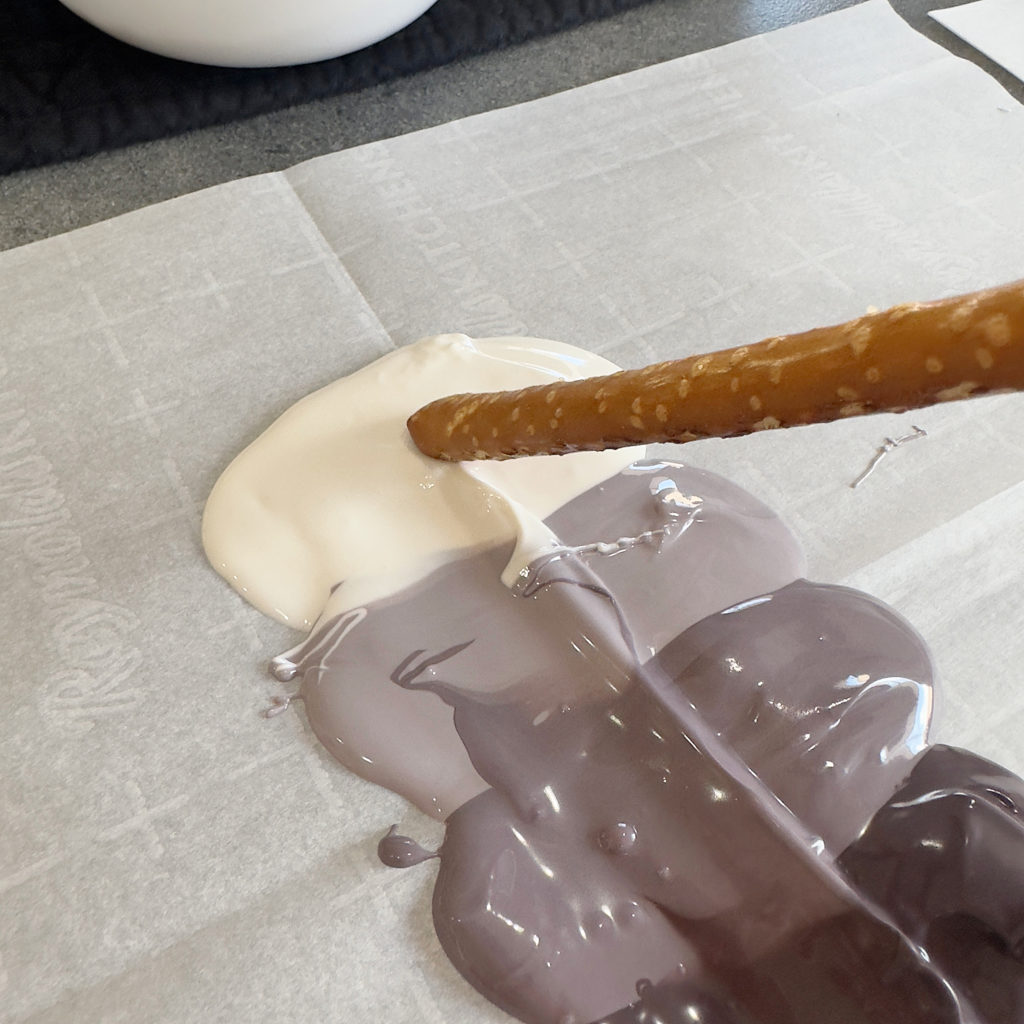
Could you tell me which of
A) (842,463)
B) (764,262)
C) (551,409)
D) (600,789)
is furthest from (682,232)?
(600,789)

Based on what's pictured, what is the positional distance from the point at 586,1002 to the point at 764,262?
1.67 feet

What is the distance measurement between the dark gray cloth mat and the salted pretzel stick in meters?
0.44

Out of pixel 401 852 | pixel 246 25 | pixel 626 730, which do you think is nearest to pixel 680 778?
pixel 626 730

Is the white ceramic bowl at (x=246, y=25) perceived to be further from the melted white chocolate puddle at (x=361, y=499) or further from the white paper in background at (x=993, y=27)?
the white paper in background at (x=993, y=27)

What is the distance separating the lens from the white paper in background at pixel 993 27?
91 centimetres

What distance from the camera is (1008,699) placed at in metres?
0.55

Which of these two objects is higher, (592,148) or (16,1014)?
(592,148)

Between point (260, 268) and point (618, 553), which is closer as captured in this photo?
point (618, 553)

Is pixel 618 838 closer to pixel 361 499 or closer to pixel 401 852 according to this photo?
pixel 401 852

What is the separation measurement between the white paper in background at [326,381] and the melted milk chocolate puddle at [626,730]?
0.03 m

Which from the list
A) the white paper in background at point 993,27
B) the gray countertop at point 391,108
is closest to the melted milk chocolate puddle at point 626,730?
the gray countertop at point 391,108

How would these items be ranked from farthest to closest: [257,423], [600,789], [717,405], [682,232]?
1. [682,232]
2. [257,423]
3. [600,789]
4. [717,405]

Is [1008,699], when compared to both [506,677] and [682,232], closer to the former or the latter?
[506,677]

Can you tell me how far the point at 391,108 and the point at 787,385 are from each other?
591 mm
